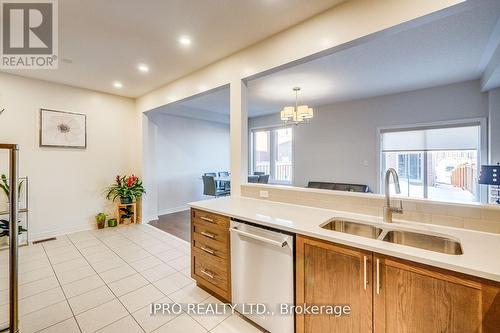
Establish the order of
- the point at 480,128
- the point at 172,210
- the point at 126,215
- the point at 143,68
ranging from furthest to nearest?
the point at 172,210 < the point at 126,215 < the point at 480,128 < the point at 143,68

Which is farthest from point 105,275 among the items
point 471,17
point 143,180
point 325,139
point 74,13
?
point 325,139

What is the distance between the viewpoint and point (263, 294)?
1653mm

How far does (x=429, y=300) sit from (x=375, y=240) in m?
0.33

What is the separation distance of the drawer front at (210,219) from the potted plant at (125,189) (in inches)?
108

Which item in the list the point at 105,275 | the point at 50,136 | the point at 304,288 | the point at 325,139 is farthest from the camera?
the point at 325,139

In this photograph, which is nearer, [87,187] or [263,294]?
[263,294]

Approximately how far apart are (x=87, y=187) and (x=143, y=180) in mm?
A: 956

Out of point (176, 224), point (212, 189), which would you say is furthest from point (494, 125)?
point (176, 224)

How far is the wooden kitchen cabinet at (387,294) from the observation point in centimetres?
95

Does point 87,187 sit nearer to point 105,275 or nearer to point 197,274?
point 105,275

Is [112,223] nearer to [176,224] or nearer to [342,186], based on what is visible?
[176,224]

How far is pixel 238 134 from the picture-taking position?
2.69 metres

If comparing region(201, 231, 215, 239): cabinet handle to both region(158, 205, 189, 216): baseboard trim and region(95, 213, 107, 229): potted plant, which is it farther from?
region(158, 205, 189, 216): baseboard trim

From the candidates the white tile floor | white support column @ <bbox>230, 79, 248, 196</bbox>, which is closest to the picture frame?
the white tile floor
